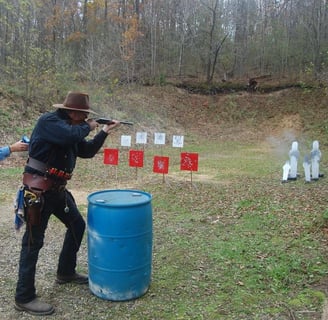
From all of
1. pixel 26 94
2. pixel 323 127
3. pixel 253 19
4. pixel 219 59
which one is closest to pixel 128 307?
pixel 26 94

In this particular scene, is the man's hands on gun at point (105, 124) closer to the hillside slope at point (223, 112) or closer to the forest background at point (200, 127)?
the forest background at point (200, 127)

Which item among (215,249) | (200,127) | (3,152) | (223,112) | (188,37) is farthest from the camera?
(188,37)

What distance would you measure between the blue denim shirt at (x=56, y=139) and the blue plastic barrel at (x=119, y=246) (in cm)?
42

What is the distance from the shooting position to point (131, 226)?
3002mm

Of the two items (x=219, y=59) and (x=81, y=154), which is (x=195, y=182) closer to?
(x=81, y=154)

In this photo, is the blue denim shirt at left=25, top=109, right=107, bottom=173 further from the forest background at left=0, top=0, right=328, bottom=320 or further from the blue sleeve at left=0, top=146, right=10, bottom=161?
the forest background at left=0, top=0, right=328, bottom=320

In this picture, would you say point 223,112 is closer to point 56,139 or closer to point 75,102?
point 75,102

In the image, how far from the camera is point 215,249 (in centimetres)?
429

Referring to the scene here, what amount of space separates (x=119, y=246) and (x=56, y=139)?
0.99 m

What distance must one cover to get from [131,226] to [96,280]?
0.59m

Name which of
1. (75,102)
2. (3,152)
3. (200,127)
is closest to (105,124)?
(75,102)

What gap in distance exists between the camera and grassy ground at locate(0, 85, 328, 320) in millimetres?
3025

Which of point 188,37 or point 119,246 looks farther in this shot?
point 188,37

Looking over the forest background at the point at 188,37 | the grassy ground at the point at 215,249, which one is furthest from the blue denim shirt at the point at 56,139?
the forest background at the point at 188,37
